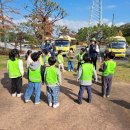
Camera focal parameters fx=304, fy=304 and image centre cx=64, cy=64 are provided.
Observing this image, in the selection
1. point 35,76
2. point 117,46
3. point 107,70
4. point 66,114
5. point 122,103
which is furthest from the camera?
point 117,46

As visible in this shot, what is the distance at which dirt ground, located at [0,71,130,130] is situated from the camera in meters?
8.08

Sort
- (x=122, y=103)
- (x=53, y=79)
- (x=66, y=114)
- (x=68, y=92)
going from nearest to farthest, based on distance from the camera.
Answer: (x=66, y=114) < (x=53, y=79) < (x=122, y=103) < (x=68, y=92)

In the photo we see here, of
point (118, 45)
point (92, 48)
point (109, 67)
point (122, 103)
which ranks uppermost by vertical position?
point (92, 48)

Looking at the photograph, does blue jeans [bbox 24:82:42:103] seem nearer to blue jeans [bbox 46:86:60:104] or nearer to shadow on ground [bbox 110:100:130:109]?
blue jeans [bbox 46:86:60:104]

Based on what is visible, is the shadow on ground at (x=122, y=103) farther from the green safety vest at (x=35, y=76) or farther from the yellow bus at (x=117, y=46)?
the yellow bus at (x=117, y=46)

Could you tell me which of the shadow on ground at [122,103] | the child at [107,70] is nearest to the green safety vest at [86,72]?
the child at [107,70]

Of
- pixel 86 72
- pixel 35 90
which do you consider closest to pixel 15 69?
pixel 35 90

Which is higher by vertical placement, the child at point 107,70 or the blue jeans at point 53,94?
the child at point 107,70

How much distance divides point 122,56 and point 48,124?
2701cm

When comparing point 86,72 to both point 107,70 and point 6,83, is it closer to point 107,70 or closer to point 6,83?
point 107,70

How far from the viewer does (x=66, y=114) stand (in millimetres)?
8898

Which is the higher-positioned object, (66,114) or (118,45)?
(118,45)

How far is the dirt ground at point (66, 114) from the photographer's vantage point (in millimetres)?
8078

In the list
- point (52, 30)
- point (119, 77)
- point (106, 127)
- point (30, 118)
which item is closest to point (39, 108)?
point (30, 118)
